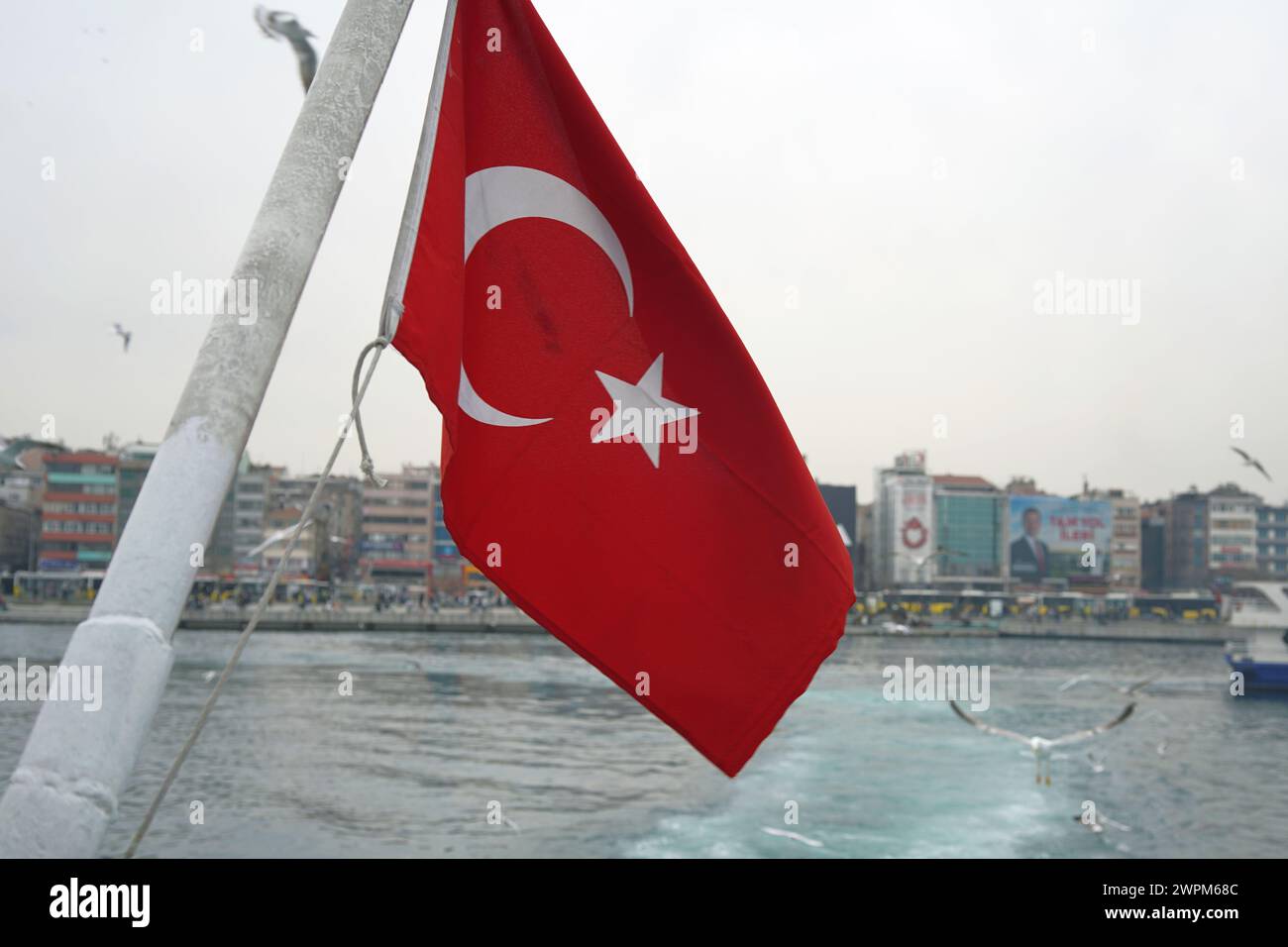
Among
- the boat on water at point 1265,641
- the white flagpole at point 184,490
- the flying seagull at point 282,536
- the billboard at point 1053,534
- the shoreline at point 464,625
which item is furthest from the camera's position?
the billboard at point 1053,534

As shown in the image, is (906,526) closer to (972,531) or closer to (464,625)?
(972,531)

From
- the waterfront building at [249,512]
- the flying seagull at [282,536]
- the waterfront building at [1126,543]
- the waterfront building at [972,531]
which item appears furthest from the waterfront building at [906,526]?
Result: the flying seagull at [282,536]

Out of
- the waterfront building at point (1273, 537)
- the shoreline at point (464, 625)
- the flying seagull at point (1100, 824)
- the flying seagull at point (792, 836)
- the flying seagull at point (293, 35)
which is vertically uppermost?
the flying seagull at point (293, 35)

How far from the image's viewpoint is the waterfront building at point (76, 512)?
3716 inches

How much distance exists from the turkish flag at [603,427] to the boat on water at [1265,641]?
43997mm

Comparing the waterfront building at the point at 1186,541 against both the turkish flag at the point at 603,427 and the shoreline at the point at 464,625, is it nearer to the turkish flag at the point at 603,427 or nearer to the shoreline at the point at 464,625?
the shoreline at the point at 464,625

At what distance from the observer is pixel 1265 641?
45.0 m

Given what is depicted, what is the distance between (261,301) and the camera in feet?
6.78

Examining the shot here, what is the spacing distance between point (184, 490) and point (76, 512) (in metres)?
103

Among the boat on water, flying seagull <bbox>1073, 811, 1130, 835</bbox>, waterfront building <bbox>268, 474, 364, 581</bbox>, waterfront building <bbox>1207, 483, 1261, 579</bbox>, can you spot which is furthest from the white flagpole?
waterfront building <bbox>1207, 483, 1261, 579</bbox>
